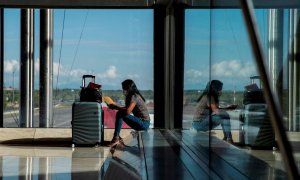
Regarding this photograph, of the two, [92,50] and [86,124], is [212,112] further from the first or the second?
[92,50]

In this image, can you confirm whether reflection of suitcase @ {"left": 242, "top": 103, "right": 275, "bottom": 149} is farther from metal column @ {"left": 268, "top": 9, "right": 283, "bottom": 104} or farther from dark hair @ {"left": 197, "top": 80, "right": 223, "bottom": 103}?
dark hair @ {"left": 197, "top": 80, "right": 223, "bottom": 103}

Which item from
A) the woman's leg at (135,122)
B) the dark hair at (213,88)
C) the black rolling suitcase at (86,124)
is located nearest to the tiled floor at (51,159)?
the black rolling suitcase at (86,124)

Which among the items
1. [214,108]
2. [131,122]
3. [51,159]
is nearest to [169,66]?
[131,122]

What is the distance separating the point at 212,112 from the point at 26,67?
22.6ft

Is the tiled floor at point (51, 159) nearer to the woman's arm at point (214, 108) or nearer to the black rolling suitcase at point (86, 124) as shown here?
the black rolling suitcase at point (86, 124)

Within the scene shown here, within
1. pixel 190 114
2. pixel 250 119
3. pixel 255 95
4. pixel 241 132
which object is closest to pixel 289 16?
pixel 255 95

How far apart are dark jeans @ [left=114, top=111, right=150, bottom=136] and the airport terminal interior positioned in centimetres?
10

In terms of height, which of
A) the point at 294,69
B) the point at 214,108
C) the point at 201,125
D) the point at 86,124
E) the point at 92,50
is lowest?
the point at 86,124

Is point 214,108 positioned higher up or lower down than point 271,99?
lower down

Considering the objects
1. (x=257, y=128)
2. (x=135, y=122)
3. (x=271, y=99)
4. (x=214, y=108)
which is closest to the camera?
(x=271, y=99)

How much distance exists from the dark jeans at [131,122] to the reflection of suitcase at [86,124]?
0.41 meters

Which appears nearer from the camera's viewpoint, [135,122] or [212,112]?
[212,112]

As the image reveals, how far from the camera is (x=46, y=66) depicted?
34.6 feet

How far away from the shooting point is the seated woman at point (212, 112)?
3.75 meters
